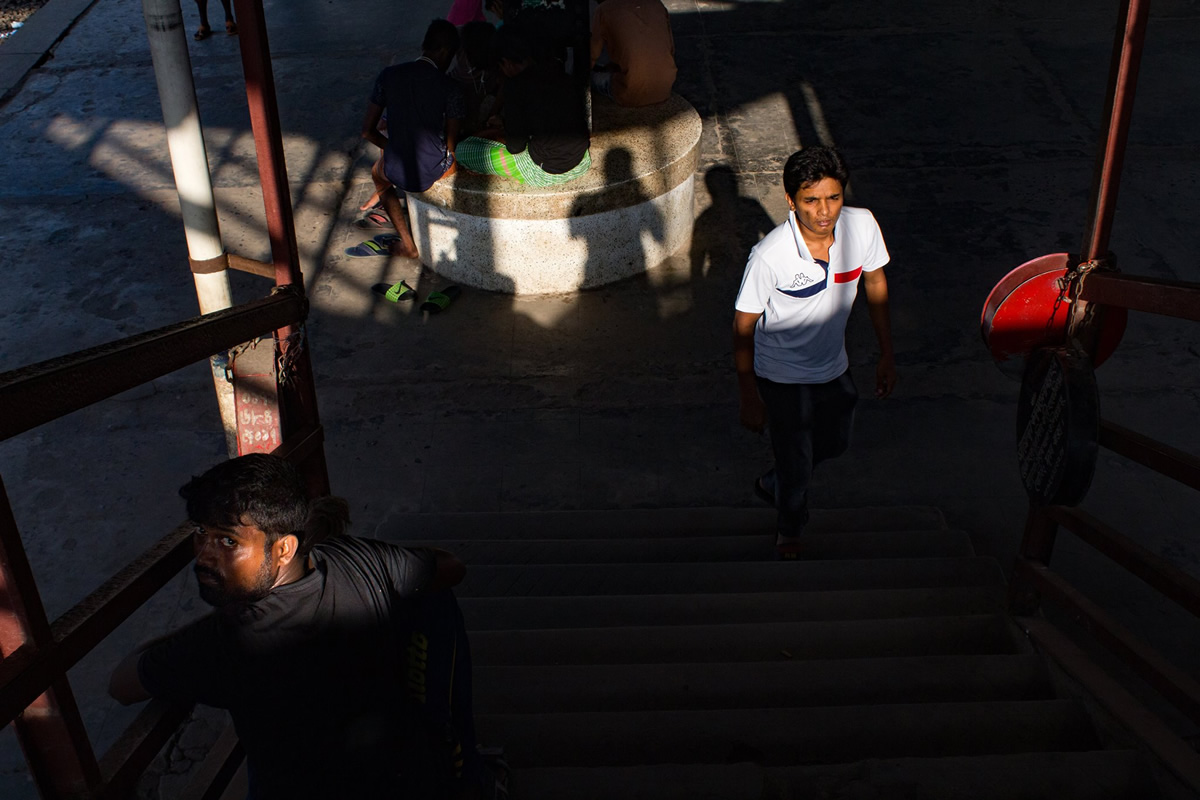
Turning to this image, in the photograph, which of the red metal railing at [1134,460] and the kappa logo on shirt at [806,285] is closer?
the red metal railing at [1134,460]

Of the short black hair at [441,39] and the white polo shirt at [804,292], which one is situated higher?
the short black hair at [441,39]

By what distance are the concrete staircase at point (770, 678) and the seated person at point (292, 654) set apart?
0.60 metres

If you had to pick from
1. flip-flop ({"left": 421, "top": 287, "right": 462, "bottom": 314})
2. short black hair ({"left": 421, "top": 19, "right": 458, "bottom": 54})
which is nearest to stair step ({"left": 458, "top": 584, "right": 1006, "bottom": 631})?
flip-flop ({"left": 421, "top": 287, "right": 462, "bottom": 314})

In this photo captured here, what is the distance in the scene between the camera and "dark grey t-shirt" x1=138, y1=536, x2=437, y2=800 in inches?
75.7

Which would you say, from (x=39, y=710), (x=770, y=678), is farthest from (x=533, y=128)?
(x=39, y=710)

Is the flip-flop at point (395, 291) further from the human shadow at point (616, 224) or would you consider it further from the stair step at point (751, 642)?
the stair step at point (751, 642)

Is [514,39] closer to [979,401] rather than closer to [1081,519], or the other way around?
[979,401]

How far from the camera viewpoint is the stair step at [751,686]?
2980mm

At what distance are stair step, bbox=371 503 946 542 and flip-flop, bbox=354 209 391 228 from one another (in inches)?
126

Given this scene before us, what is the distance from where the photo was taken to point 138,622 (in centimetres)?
427

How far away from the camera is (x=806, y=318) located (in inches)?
141

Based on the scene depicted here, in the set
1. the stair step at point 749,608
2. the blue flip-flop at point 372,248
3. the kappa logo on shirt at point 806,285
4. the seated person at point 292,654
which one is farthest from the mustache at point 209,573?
the blue flip-flop at point 372,248

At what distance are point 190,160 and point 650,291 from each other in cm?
352

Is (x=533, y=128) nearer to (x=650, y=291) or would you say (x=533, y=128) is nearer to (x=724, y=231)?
(x=650, y=291)
